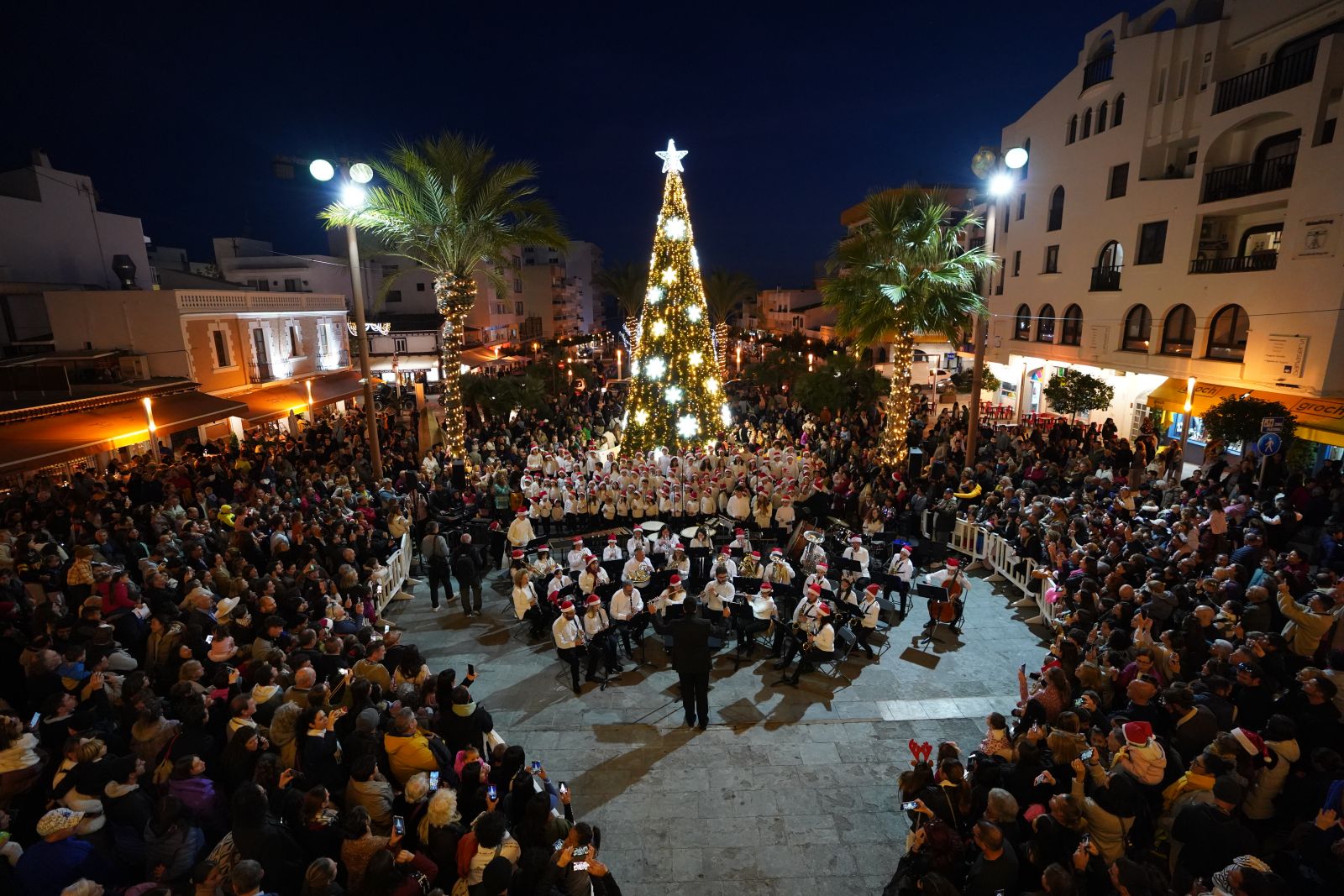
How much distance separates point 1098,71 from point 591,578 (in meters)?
22.4

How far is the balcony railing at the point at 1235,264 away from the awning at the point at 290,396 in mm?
26448

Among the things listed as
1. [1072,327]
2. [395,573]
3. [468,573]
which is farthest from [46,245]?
[1072,327]

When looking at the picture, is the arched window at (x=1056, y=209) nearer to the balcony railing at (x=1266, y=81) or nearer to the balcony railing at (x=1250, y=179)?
the balcony railing at (x=1250, y=179)

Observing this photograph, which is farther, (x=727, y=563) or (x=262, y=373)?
(x=262, y=373)

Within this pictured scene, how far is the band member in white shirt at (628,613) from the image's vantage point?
9.95 m

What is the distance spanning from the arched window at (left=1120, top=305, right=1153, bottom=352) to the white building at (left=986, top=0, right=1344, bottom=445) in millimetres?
51

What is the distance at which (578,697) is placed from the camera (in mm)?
9289

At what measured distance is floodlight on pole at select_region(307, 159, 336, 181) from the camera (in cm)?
1190

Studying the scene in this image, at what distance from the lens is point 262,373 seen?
2439cm

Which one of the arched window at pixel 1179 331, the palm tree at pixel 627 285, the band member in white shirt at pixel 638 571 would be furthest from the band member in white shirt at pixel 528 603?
the palm tree at pixel 627 285

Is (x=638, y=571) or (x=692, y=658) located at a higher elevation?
(x=638, y=571)

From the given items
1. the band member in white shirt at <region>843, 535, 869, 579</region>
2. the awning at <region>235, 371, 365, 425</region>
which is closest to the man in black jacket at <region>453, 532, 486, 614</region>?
the band member in white shirt at <region>843, 535, 869, 579</region>

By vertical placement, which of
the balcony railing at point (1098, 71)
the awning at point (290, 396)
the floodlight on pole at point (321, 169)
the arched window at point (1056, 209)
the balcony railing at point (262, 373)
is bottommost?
the awning at point (290, 396)

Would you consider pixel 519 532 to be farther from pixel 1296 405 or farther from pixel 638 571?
pixel 1296 405
